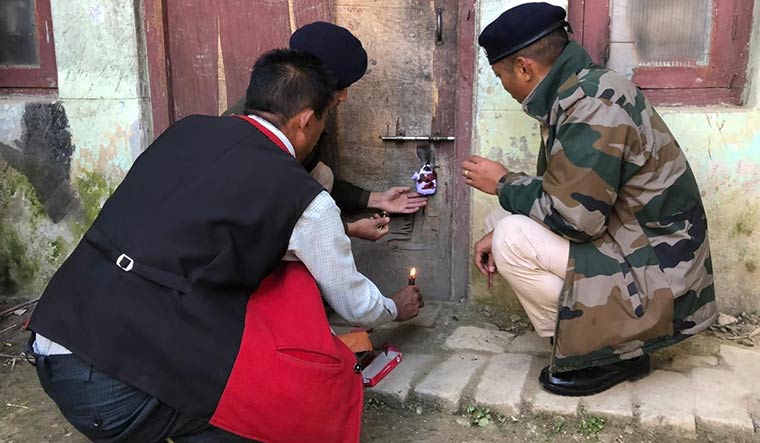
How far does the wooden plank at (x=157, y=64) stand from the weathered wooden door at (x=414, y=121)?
35.2 inches

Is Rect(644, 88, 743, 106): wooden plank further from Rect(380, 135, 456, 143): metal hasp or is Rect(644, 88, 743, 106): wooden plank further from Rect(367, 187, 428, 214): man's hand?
Rect(367, 187, 428, 214): man's hand

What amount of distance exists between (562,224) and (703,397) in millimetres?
838

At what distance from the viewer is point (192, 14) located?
3.46 meters

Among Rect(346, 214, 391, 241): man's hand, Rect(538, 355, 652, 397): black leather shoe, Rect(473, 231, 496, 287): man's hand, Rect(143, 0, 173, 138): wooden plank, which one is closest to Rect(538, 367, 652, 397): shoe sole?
Rect(538, 355, 652, 397): black leather shoe

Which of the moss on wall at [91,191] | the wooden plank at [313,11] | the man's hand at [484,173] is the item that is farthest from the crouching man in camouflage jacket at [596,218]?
the moss on wall at [91,191]

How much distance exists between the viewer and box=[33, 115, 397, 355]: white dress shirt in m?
1.76

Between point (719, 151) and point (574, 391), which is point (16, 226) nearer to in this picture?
point (574, 391)

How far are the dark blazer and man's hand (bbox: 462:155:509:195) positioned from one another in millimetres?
1062

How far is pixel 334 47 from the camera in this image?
279 cm

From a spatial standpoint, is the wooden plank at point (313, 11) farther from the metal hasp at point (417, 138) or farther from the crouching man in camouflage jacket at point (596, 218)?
the crouching man in camouflage jacket at point (596, 218)

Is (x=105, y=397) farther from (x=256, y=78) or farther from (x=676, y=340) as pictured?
(x=676, y=340)

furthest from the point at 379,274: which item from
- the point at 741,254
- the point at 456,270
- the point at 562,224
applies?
the point at 741,254

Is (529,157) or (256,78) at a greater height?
(256,78)

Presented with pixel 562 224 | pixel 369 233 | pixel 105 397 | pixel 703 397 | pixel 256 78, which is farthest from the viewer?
pixel 369 233
